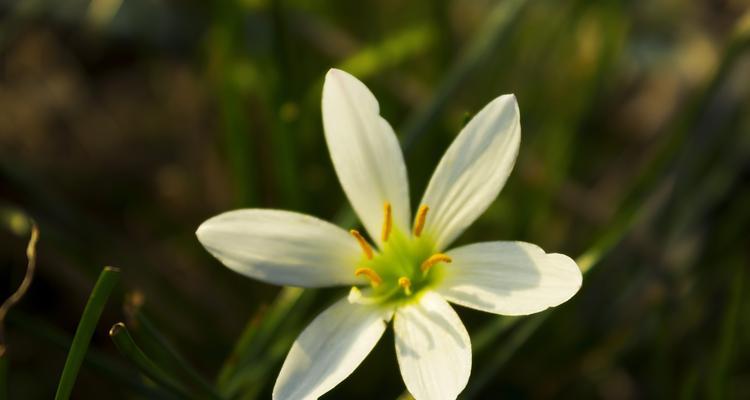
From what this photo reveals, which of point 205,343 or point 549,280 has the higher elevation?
point 549,280

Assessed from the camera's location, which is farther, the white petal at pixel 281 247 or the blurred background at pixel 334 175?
the blurred background at pixel 334 175

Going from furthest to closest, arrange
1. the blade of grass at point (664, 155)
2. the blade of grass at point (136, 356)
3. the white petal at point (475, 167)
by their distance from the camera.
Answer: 1. the blade of grass at point (664, 155)
2. the white petal at point (475, 167)
3. the blade of grass at point (136, 356)

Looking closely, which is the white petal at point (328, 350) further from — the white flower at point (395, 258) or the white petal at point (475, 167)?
the white petal at point (475, 167)

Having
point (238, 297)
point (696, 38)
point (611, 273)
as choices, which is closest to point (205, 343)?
point (238, 297)

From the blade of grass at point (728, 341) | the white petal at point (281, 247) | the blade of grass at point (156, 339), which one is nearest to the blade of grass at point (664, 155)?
the blade of grass at point (728, 341)

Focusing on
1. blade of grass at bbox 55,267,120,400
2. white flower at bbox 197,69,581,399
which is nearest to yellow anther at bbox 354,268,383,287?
white flower at bbox 197,69,581,399

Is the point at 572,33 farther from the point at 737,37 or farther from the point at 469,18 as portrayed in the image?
the point at 469,18
